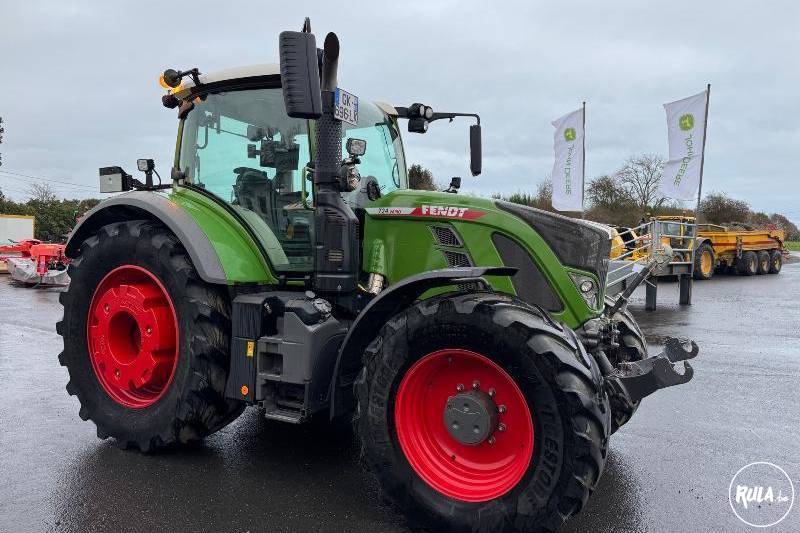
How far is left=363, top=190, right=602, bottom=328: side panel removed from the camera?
3.53 m

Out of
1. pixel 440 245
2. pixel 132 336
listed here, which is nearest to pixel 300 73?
pixel 440 245

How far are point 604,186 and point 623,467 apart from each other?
1507 inches

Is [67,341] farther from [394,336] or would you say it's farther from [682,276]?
[682,276]

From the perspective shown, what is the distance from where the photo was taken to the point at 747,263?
23.2 metres

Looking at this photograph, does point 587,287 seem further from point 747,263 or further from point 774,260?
point 774,260

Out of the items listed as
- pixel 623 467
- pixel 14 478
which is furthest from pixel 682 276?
pixel 14 478

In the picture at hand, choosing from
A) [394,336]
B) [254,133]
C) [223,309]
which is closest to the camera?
[394,336]

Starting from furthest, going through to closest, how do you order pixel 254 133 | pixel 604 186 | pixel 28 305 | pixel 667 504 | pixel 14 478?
1. pixel 604 186
2. pixel 28 305
3. pixel 254 133
4. pixel 14 478
5. pixel 667 504

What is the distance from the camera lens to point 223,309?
13.0 ft

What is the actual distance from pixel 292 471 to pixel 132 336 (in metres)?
1.62

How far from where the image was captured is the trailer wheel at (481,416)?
2.70m

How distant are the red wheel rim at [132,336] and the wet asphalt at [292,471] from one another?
17.5 inches
